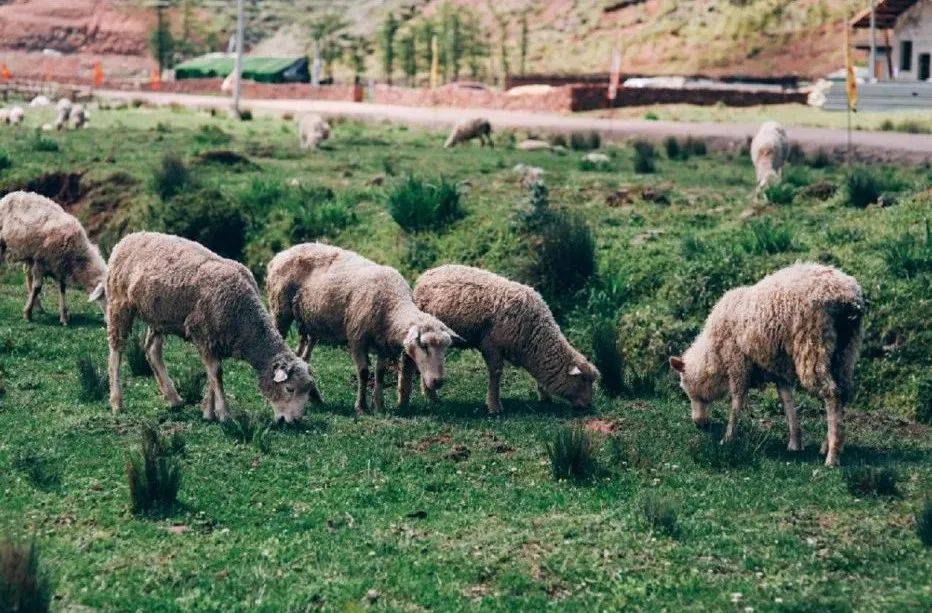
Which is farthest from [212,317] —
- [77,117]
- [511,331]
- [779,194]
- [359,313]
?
[77,117]

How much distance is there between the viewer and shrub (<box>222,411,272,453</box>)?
1099 cm

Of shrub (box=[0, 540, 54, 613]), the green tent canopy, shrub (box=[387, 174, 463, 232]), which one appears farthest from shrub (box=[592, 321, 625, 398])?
the green tent canopy

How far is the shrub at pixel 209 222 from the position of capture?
1952 centimetres

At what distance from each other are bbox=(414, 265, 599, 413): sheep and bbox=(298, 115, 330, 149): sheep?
608 inches

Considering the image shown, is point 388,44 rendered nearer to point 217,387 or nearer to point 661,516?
point 217,387

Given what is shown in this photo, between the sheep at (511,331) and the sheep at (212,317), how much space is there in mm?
1739

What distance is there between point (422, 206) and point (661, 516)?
10.1m

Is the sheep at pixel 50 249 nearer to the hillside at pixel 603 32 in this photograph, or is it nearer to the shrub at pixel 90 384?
the shrub at pixel 90 384

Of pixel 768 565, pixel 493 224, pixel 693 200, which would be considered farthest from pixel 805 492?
pixel 693 200

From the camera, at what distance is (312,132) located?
93.9ft

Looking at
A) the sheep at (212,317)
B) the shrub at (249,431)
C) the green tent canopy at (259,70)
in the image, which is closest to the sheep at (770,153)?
the sheep at (212,317)

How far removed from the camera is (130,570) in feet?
27.6

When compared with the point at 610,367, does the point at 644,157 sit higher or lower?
higher

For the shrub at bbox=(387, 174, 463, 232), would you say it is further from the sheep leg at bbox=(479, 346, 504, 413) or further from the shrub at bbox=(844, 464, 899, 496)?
the shrub at bbox=(844, 464, 899, 496)
